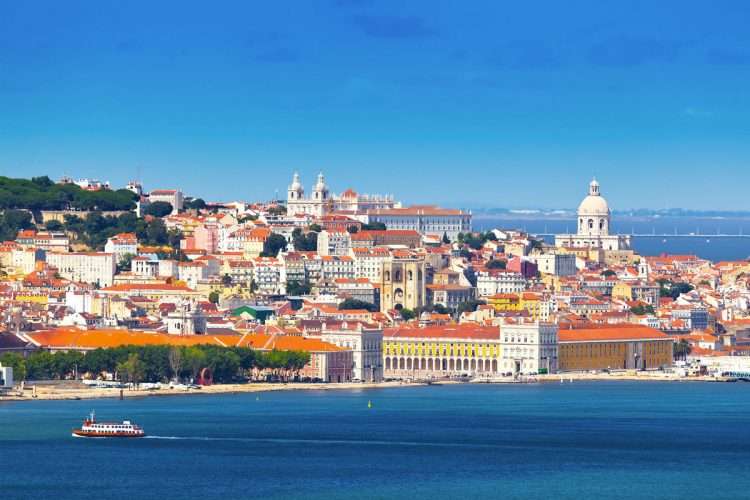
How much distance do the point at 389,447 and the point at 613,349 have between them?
21941mm

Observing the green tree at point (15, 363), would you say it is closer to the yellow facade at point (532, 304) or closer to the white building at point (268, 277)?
the yellow facade at point (532, 304)

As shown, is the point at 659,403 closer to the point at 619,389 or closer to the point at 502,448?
the point at 619,389

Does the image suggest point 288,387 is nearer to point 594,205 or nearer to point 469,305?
point 469,305

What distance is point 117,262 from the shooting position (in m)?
76.8

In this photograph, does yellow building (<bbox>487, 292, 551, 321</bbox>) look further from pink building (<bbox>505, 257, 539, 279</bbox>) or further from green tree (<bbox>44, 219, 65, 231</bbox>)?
green tree (<bbox>44, 219, 65, 231</bbox>)

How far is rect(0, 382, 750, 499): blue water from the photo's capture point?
38.8m

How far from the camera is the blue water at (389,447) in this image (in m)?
38.8

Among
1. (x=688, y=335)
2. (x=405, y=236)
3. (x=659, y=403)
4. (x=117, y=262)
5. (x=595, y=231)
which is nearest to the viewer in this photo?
(x=659, y=403)

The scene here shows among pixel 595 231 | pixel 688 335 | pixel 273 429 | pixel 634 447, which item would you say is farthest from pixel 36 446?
pixel 595 231

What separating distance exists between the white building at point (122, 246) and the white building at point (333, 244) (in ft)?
17.6

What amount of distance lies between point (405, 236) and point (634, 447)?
1527 inches

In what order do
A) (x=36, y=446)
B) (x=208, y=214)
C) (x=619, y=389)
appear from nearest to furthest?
(x=36, y=446) < (x=619, y=389) < (x=208, y=214)

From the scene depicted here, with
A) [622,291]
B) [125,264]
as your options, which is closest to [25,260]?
[125,264]

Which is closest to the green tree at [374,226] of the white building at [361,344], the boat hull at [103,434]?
the white building at [361,344]
